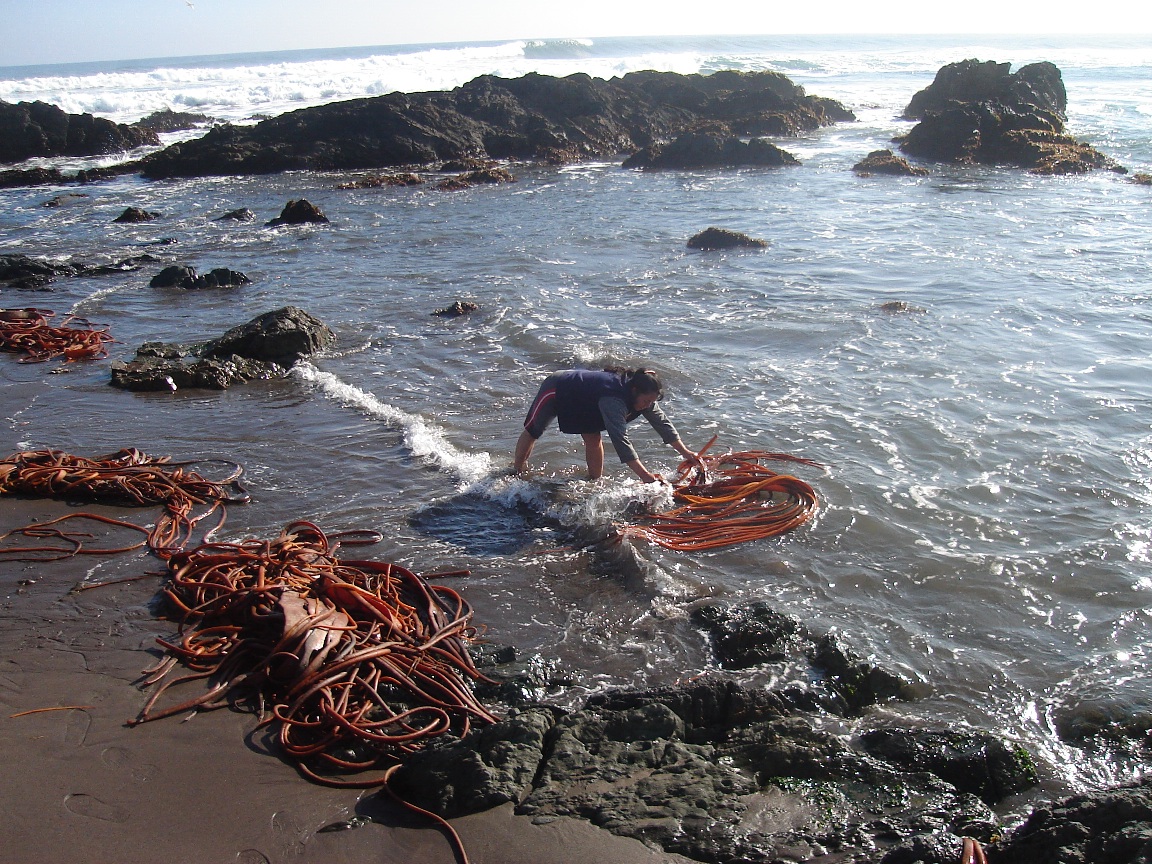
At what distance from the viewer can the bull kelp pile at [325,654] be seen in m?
3.92

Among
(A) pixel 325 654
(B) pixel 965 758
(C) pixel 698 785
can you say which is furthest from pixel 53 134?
(B) pixel 965 758

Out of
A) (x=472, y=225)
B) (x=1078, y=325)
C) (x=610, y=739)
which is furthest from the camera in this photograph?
(x=472, y=225)

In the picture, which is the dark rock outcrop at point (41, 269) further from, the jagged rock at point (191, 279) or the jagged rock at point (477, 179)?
the jagged rock at point (477, 179)

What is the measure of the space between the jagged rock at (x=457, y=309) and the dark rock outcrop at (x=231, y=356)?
203cm

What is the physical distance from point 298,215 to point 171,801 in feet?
60.9

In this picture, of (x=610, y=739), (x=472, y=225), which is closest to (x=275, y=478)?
(x=610, y=739)

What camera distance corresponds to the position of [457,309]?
41.4ft

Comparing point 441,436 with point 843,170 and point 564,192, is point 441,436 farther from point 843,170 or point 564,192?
point 843,170

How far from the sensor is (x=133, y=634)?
15.5ft

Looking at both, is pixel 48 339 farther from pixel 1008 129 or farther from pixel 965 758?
pixel 1008 129

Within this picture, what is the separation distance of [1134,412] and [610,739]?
734 centimetres

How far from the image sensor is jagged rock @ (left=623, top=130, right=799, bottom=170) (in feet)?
89.9

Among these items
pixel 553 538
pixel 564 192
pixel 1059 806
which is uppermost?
pixel 564 192

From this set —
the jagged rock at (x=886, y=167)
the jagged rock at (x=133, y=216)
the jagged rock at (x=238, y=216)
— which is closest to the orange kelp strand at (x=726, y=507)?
the jagged rock at (x=238, y=216)
